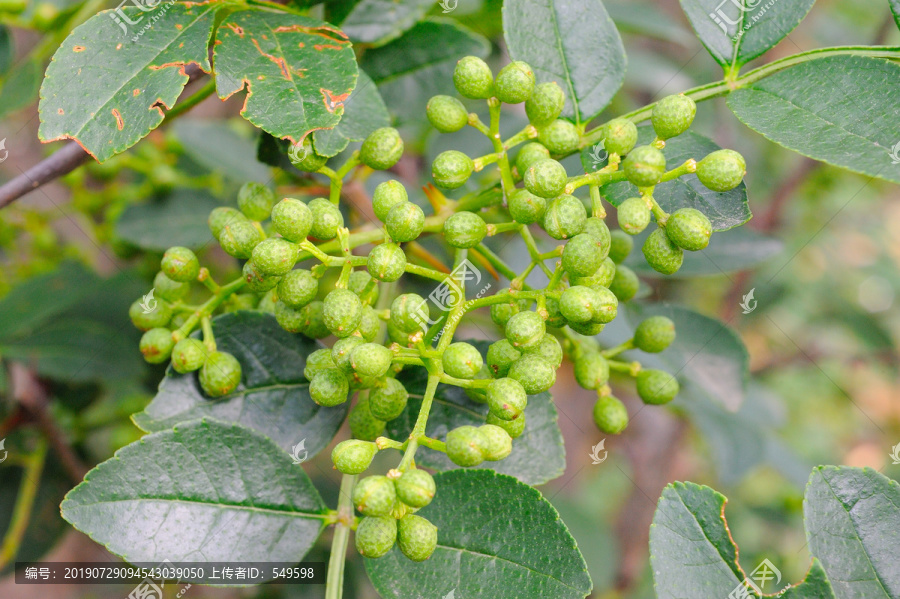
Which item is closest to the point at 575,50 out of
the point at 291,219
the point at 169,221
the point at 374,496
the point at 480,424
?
the point at 291,219

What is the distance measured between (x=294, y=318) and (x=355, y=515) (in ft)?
1.65

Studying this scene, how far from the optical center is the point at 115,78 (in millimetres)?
1395

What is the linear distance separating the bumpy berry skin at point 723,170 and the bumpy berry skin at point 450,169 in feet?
1.60

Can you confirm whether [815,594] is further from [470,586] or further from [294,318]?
[294,318]

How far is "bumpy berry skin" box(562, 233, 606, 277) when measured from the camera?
4.17 ft

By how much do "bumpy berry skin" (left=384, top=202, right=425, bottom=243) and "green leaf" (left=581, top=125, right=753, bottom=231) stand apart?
41cm

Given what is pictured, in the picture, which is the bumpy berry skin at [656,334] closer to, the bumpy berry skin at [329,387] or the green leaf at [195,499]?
the bumpy berry skin at [329,387]

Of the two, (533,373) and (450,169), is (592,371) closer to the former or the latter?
(533,373)

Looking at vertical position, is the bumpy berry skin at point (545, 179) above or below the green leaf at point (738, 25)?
below

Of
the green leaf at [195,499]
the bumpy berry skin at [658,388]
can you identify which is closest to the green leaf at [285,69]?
the green leaf at [195,499]

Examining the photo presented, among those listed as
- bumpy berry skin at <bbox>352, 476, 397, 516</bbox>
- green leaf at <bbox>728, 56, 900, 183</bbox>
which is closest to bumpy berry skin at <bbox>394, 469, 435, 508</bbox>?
bumpy berry skin at <bbox>352, 476, 397, 516</bbox>

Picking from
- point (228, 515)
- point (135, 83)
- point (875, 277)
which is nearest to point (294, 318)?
point (228, 515)

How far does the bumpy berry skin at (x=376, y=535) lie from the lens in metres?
1.27

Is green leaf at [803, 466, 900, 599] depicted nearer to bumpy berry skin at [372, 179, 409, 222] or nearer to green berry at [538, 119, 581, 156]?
green berry at [538, 119, 581, 156]
